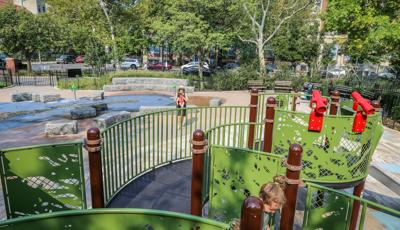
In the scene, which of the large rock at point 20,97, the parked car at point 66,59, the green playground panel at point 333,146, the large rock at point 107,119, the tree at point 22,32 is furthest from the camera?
the parked car at point 66,59

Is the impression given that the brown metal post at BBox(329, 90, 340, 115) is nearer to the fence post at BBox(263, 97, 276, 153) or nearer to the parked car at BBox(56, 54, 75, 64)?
the fence post at BBox(263, 97, 276, 153)

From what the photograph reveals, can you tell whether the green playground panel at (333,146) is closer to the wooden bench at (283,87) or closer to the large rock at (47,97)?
the wooden bench at (283,87)

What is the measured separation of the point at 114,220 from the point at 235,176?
2.16 metres

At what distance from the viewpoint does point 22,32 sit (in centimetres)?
2914

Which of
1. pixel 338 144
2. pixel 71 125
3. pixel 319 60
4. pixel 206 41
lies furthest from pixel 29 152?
pixel 319 60

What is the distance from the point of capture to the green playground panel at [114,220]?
2.18 meters

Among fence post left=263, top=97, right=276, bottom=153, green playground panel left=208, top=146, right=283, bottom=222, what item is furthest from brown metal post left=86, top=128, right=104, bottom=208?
fence post left=263, top=97, right=276, bottom=153

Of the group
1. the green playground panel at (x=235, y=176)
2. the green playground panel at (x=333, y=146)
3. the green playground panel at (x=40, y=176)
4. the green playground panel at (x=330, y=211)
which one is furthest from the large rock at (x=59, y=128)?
the green playground panel at (x=330, y=211)

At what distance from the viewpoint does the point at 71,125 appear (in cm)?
991

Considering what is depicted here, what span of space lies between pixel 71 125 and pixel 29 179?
634 centimetres

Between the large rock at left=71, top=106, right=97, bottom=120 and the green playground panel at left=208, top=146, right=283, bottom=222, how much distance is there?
9179 mm

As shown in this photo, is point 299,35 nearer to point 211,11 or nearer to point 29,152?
point 211,11

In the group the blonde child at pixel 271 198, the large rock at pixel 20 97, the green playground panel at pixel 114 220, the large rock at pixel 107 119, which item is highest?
the green playground panel at pixel 114 220

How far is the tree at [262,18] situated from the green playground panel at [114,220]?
1986 cm
